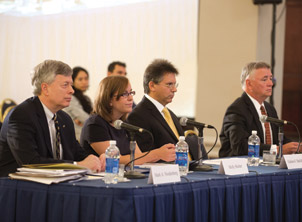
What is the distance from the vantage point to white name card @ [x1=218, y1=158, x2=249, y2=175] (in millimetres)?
2797

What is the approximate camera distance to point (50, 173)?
2346 mm

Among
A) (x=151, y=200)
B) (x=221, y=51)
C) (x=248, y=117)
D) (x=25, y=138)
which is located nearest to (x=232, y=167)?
(x=151, y=200)

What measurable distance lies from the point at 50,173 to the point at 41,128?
576 mm

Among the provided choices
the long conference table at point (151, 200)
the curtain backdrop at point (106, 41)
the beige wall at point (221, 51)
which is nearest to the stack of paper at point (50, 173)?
the long conference table at point (151, 200)

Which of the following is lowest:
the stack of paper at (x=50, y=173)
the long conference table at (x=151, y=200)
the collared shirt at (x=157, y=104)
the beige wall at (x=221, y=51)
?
the long conference table at (x=151, y=200)

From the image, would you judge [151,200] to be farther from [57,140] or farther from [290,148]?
[290,148]

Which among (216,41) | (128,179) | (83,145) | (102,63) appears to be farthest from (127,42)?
(128,179)

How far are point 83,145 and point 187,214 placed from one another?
109 centimetres

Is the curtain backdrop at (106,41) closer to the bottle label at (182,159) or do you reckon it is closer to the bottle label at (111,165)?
the bottle label at (182,159)

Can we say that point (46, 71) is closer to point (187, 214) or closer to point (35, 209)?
point (35, 209)

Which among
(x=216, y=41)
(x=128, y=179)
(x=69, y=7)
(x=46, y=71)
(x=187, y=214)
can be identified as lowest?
(x=187, y=214)

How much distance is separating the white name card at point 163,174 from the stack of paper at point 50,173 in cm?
33

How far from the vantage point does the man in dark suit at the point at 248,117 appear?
3.91m

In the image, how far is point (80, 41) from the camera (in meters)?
8.04
